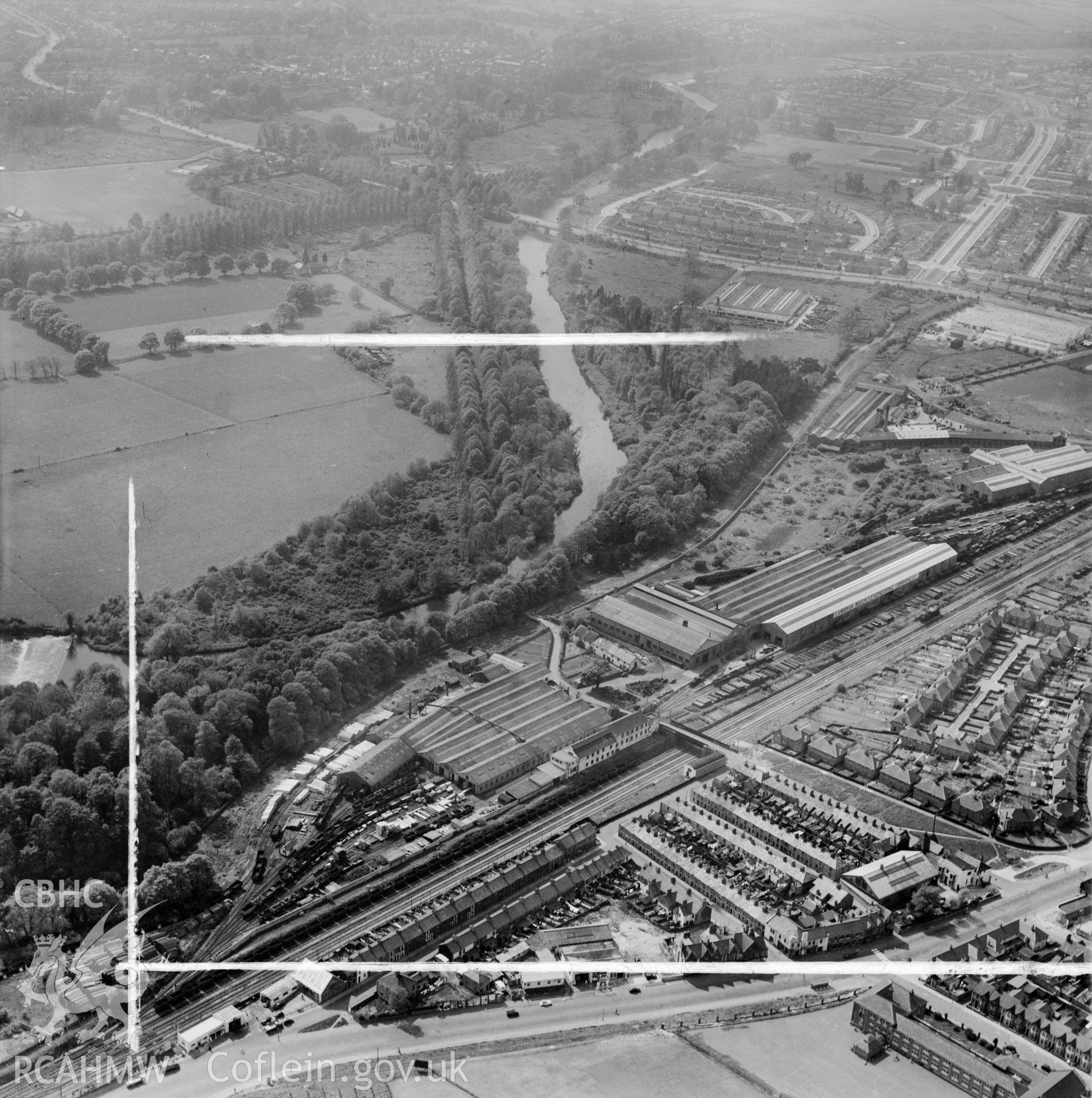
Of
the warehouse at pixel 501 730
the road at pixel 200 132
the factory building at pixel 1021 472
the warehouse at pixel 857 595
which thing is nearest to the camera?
the warehouse at pixel 501 730

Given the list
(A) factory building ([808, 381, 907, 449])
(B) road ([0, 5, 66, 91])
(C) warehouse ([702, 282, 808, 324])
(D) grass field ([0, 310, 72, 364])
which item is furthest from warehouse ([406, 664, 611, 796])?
(B) road ([0, 5, 66, 91])

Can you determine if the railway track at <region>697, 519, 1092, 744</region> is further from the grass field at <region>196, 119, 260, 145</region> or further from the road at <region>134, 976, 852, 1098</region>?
the grass field at <region>196, 119, 260, 145</region>

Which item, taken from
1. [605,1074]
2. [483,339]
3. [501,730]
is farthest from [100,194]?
[605,1074]

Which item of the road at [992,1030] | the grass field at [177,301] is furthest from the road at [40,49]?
the road at [992,1030]

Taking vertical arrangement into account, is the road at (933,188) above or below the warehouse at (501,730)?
above

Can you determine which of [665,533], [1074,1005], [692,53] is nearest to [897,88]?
[692,53]

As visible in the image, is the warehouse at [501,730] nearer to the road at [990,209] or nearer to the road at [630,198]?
the road at [990,209]

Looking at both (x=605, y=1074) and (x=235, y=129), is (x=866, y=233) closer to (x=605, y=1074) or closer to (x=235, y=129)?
(x=235, y=129)
